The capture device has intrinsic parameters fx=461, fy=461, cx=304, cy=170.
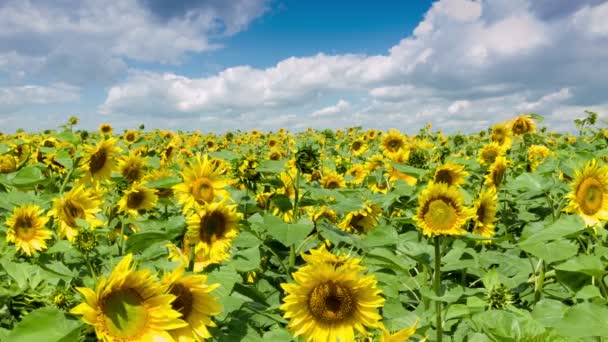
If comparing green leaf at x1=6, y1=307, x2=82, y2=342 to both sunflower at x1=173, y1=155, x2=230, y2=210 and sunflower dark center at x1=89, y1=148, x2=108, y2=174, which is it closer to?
sunflower at x1=173, y1=155, x2=230, y2=210

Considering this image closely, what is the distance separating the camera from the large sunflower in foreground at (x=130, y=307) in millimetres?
1648

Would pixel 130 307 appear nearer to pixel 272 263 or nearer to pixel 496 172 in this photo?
pixel 272 263

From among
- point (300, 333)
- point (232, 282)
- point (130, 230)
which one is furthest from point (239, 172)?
point (130, 230)

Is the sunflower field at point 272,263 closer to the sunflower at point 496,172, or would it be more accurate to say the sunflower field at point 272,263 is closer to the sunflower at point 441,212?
the sunflower at point 441,212

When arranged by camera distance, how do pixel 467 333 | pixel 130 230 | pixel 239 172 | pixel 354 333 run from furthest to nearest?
1. pixel 130 230
2. pixel 239 172
3. pixel 467 333
4. pixel 354 333

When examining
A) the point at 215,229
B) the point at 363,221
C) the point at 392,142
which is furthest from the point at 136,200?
the point at 392,142

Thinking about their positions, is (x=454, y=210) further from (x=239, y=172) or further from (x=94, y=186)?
(x=94, y=186)

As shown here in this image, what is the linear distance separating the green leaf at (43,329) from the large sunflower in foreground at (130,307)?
0.30 ft

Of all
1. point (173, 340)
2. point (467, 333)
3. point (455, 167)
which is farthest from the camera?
point (455, 167)

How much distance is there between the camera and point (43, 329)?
5.15ft

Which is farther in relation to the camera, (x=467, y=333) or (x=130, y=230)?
(x=130, y=230)

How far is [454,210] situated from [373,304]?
2.58 ft

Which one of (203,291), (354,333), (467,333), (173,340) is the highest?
(203,291)

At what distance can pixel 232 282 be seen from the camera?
2248 mm
